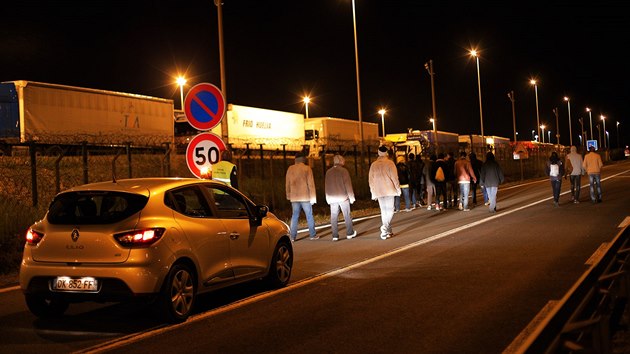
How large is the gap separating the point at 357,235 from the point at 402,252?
3.36m

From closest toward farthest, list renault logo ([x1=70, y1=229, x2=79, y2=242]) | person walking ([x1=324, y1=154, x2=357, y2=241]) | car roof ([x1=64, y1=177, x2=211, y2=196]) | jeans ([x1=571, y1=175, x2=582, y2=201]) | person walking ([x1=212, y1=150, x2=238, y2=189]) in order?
renault logo ([x1=70, y1=229, x2=79, y2=242]) → car roof ([x1=64, y1=177, x2=211, y2=196]) → person walking ([x1=212, y1=150, x2=238, y2=189]) → person walking ([x1=324, y1=154, x2=357, y2=241]) → jeans ([x1=571, y1=175, x2=582, y2=201])

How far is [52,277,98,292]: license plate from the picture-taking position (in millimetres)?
6910

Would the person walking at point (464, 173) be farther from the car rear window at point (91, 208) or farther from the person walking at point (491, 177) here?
the car rear window at point (91, 208)

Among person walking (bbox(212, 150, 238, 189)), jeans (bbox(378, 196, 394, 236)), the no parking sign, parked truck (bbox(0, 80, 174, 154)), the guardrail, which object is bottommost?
the guardrail

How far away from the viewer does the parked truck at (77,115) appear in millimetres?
27484

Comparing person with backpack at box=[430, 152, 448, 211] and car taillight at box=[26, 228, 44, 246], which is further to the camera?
person with backpack at box=[430, 152, 448, 211]

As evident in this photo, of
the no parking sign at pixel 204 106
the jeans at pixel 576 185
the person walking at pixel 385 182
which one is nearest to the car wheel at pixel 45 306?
the no parking sign at pixel 204 106

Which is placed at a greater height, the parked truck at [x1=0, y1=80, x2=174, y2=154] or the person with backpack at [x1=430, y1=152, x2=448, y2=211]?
the parked truck at [x1=0, y1=80, x2=174, y2=154]

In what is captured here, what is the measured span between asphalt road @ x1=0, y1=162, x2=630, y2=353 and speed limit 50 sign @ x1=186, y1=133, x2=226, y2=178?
2.32 m

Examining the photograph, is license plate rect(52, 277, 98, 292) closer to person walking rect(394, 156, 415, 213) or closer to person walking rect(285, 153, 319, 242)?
person walking rect(285, 153, 319, 242)

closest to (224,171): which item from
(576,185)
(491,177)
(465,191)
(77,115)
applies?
(491,177)

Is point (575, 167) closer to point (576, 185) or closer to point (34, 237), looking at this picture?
point (576, 185)

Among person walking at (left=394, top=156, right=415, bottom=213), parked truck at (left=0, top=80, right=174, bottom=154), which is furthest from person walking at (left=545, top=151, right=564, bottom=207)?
parked truck at (left=0, top=80, right=174, bottom=154)

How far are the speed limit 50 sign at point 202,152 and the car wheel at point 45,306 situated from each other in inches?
200
